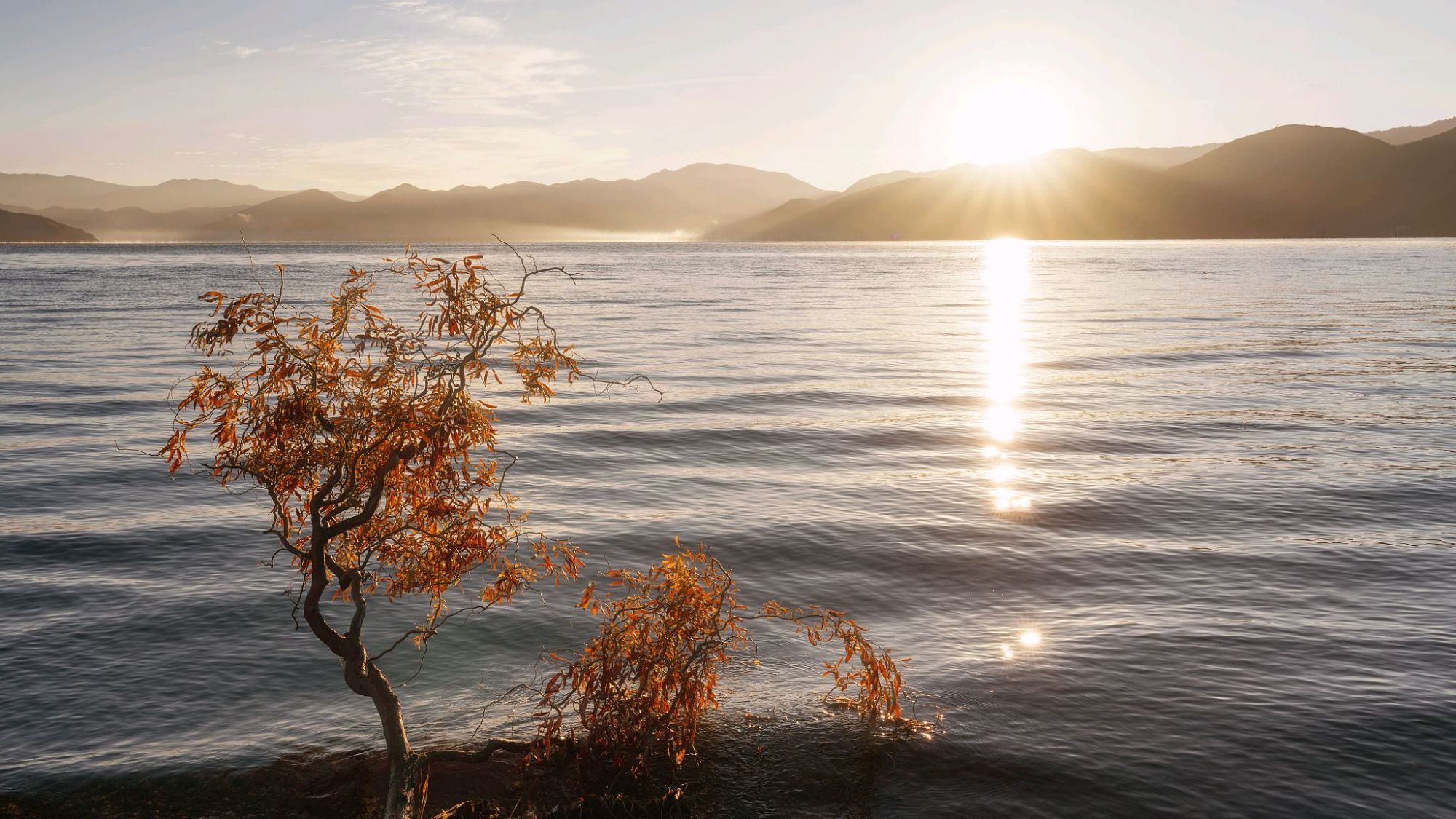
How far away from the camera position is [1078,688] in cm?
1661

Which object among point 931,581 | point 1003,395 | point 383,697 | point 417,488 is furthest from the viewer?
point 1003,395

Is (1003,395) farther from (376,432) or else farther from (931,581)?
(376,432)

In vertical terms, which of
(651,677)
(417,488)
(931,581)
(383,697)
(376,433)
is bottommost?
(931,581)

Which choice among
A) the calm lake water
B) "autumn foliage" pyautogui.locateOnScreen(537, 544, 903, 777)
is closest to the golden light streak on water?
the calm lake water

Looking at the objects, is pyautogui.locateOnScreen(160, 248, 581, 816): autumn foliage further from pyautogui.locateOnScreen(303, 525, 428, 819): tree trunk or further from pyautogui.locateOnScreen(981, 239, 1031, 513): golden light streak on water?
pyautogui.locateOnScreen(981, 239, 1031, 513): golden light streak on water

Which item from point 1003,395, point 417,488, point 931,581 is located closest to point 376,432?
point 417,488

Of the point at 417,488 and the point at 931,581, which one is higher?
the point at 417,488

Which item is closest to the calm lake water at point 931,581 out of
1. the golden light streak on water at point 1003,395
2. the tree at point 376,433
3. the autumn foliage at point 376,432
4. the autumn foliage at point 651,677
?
the golden light streak on water at point 1003,395

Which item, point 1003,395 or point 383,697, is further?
point 1003,395

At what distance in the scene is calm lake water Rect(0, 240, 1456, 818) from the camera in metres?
14.4

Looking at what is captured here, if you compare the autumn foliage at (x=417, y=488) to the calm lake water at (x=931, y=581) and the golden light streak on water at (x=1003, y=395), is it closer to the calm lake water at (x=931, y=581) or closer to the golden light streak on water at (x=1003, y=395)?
the calm lake water at (x=931, y=581)

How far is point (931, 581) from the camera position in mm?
21969

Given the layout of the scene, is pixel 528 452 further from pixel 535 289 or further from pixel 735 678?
pixel 535 289

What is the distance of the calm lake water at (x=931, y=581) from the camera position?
14398mm
